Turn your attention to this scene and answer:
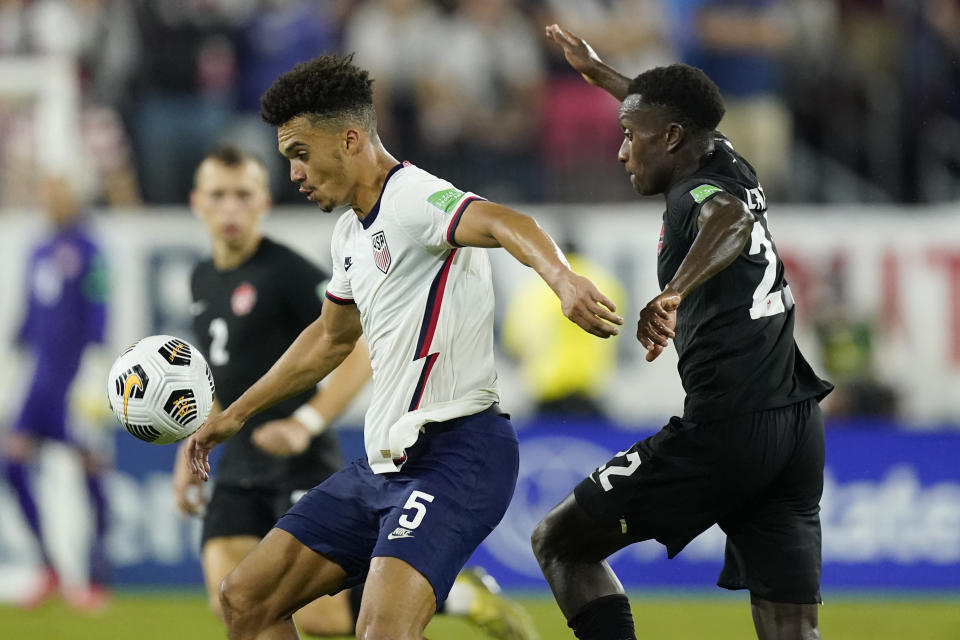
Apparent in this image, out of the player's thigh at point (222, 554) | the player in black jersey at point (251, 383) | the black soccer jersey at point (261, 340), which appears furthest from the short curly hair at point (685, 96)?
the player's thigh at point (222, 554)

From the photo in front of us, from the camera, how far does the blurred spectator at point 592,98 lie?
13.1 metres

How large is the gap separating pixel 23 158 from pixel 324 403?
7505mm

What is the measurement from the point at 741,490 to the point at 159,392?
2.10m

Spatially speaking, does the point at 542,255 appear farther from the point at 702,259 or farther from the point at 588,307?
the point at 702,259

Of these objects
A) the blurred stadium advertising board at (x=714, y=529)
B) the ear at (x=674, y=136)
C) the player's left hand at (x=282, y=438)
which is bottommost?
the blurred stadium advertising board at (x=714, y=529)

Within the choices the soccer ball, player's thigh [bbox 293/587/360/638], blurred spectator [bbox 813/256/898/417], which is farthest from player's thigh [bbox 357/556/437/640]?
blurred spectator [bbox 813/256/898/417]

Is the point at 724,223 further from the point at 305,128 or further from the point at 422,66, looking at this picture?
the point at 422,66

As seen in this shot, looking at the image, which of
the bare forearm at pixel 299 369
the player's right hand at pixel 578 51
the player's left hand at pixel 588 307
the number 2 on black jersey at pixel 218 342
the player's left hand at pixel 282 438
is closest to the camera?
the player's left hand at pixel 588 307

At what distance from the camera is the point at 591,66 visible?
19.5ft

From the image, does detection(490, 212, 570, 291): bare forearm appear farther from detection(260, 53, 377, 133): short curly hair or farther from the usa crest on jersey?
detection(260, 53, 377, 133): short curly hair

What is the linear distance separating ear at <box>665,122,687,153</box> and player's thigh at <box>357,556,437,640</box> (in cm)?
176

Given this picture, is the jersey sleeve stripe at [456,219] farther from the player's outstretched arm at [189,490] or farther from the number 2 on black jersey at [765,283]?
the player's outstretched arm at [189,490]

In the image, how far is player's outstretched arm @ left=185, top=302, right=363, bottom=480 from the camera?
527 cm

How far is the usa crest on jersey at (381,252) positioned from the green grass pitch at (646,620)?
3.99 m
